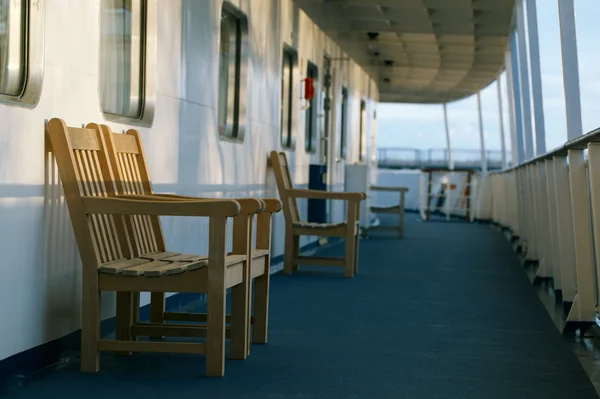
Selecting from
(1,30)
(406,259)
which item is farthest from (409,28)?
(1,30)

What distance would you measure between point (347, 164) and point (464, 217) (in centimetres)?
637

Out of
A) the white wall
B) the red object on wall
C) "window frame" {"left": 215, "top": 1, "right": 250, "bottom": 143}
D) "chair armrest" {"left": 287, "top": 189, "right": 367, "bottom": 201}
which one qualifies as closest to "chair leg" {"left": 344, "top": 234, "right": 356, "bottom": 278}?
"chair armrest" {"left": 287, "top": 189, "right": 367, "bottom": 201}

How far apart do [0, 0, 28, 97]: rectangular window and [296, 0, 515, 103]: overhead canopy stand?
5447 mm

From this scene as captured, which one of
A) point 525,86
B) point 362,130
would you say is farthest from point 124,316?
point 362,130

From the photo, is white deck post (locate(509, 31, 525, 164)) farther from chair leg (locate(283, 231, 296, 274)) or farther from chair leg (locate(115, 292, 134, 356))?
chair leg (locate(115, 292, 134, 356))

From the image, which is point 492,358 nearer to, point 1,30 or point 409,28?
point 1,30

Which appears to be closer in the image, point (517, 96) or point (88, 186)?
point (88, 186)

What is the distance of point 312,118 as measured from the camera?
33.2 ft

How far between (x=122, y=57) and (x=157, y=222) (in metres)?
0.83

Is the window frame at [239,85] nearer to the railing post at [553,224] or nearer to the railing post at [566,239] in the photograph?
the railing post at [553,224]

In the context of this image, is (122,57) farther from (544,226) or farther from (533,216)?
(533,216)

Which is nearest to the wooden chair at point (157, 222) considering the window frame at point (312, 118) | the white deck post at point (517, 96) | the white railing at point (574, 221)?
the white railing at point (574, 221)

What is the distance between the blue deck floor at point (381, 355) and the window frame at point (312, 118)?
3.21 m

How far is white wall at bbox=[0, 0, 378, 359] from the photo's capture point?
3217 millimetres
